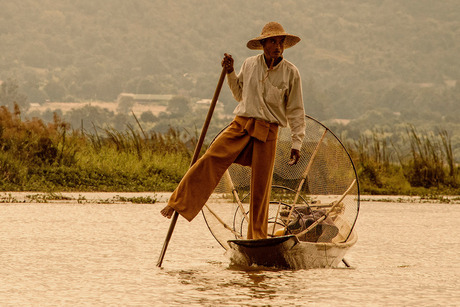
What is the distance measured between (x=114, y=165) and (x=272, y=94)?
481 inches

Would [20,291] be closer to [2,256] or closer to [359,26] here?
[2,256]

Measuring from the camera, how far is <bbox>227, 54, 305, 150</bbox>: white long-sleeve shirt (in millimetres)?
7527

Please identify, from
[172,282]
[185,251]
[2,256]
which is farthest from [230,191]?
[2,256]

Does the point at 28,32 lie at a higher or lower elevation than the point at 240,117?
higher

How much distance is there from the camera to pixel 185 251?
9359 millimetres

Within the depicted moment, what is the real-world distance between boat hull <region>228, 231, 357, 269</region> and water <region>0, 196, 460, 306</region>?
0.11 metres

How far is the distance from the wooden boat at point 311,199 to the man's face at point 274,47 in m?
1.13

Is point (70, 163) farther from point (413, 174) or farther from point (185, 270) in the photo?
point (185, 270)

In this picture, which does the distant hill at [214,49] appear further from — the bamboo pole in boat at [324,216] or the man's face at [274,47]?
the man's face at [274,47]

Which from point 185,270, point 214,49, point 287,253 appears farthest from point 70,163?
point 214,49

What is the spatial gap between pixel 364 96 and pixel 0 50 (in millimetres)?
70253

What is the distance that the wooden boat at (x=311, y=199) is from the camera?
8336mm

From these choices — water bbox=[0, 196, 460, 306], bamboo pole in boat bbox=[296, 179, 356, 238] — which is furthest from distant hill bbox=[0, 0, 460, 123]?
bamboo pole in boat bbox=[296, 179, 356, 238]

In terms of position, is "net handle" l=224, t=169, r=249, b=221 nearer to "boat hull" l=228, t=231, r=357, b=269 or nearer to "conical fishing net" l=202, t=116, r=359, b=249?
"conical fishing net" l=202, t=116, r=359, b=249
